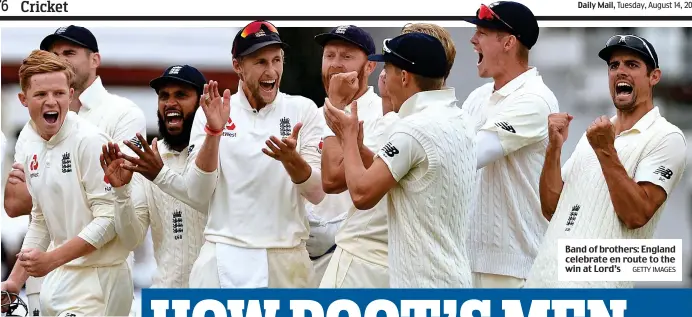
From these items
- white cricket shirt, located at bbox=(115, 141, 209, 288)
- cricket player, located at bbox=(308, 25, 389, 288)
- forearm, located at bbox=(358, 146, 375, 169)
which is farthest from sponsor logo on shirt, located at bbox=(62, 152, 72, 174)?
forearm, located at bbox=(358, 146, 375, 169)

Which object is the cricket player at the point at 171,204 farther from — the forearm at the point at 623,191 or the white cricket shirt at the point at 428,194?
the forearm at the point at 623,191

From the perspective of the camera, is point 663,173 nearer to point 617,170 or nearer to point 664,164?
point 664,164

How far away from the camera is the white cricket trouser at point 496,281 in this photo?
7449 mm

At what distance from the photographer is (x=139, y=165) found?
7.61 meters

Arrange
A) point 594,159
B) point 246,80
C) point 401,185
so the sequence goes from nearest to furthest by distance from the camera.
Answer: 1. point 401,185
2. point 594,159
3. point 246,80

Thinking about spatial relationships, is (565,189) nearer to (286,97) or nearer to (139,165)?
(286,97)

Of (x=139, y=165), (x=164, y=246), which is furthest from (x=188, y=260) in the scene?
(x=139, y=165)

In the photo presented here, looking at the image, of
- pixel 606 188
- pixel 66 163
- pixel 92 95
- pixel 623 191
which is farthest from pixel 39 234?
pixel 623 191

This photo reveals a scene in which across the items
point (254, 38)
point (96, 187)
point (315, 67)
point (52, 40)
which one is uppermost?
point (52, 40)

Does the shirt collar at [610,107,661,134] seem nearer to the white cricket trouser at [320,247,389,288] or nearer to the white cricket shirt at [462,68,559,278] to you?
the white cricket shirt at [462,68,559,278]

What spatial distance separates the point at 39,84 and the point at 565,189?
298cm

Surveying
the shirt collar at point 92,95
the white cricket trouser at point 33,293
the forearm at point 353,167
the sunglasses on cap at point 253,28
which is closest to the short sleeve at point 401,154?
the forearm at point 353,167

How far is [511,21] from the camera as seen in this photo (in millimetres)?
7625

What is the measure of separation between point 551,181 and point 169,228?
219 centimetres
